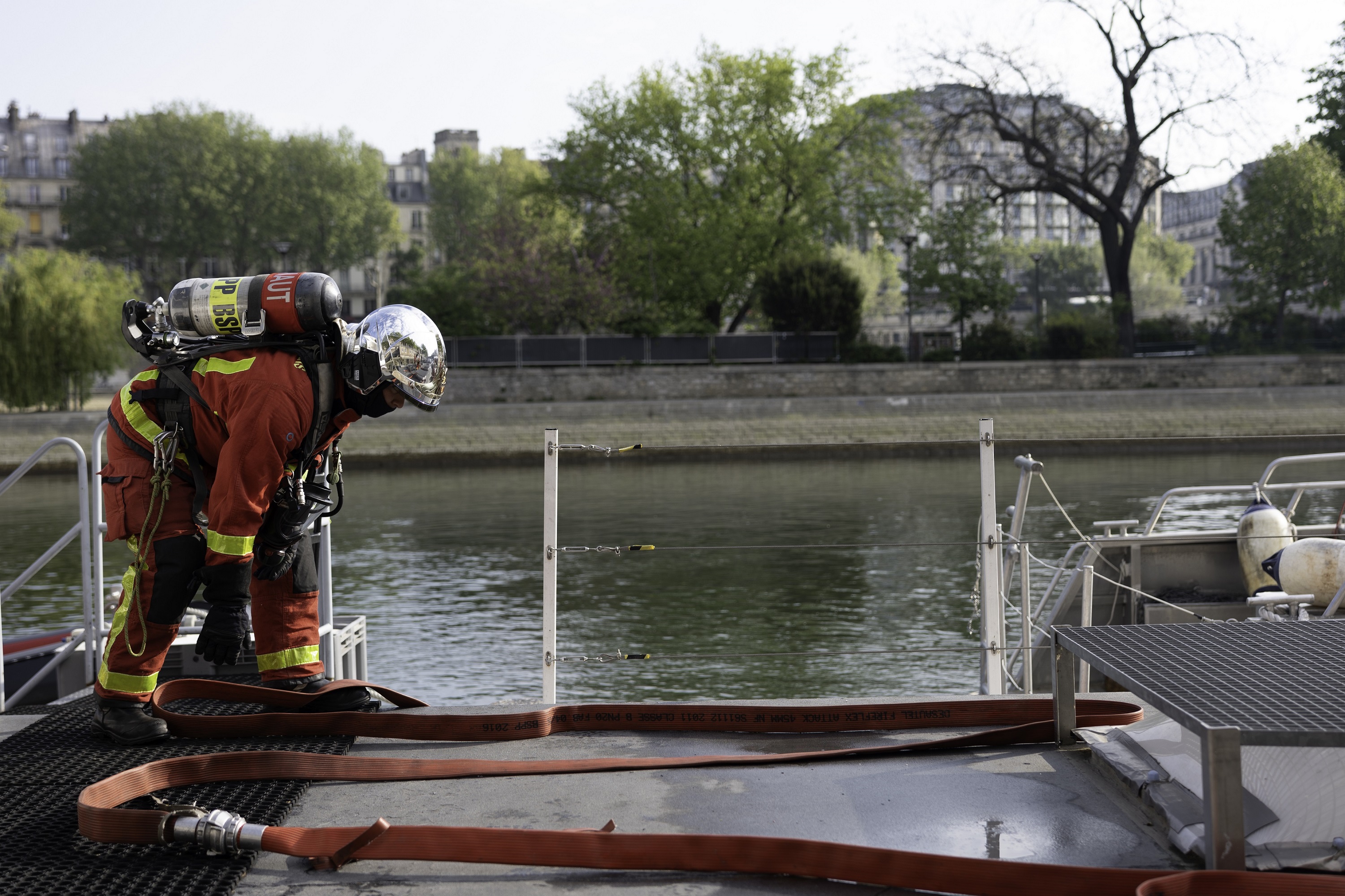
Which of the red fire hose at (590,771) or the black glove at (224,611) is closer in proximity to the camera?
the red fire hose at (590,771)

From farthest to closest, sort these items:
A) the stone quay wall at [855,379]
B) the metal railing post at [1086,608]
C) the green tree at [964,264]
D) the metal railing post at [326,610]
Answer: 1. the green tree at [964,264]
2. the stone quay wall at [855,379]
3. the metal railing post at [1086,608]
4. the metal railing post at [326,610]

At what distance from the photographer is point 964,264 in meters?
45.2

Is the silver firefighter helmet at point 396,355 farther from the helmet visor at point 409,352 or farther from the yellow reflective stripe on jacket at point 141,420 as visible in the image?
the yellow reflective stripe on jacket at point 141,420

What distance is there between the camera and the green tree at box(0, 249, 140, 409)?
3688 cm

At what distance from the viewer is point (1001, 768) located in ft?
11.9

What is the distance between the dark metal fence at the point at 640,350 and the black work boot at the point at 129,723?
120ft

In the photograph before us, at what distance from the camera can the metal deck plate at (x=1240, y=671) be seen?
8.70 feet

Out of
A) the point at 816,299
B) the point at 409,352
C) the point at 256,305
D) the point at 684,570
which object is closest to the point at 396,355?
the point at 409,352

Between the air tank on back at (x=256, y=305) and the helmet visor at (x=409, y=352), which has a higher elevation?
the air tank on back at (x=256, y=305)

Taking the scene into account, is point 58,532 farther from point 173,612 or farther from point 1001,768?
point 1001,768

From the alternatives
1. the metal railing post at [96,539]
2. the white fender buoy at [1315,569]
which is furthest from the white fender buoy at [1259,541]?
the metal railing post at [96,539]

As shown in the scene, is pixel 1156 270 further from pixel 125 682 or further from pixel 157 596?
pixel 125 682

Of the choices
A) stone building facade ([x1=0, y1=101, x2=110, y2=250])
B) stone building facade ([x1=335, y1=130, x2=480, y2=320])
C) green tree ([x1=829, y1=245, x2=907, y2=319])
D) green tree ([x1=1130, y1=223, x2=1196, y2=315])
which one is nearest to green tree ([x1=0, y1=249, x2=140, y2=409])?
green tree ([x1=829, y1=245, x2=907, y2=319])

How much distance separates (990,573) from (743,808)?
2324 millimetres
